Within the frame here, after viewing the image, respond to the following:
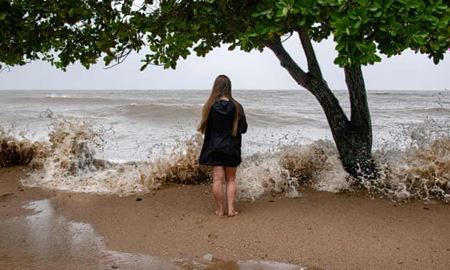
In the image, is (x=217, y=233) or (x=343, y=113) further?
(x=343, y=113)

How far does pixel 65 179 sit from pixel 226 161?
9.63 feet

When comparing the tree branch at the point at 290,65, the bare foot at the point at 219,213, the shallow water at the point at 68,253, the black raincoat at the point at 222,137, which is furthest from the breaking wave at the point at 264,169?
the shallow water at the point at 68,253

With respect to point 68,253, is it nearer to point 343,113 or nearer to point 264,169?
point 264,169

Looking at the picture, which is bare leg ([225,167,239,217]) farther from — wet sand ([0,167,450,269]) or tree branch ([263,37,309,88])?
tree branch ([263,37,309,88])

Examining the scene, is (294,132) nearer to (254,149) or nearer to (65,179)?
(254,149)

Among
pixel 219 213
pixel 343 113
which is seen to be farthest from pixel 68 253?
pixel 343 113

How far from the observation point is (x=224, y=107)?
4.89 metres

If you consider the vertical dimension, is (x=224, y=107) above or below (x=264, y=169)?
above

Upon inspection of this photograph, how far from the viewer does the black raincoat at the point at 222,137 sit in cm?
489

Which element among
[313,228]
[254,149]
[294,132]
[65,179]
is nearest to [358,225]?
[313,228]

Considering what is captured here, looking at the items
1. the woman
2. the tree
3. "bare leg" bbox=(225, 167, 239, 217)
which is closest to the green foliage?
the tree

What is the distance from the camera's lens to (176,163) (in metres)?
6.48

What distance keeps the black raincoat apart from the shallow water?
1320 mm

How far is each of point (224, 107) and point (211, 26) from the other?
99cm
